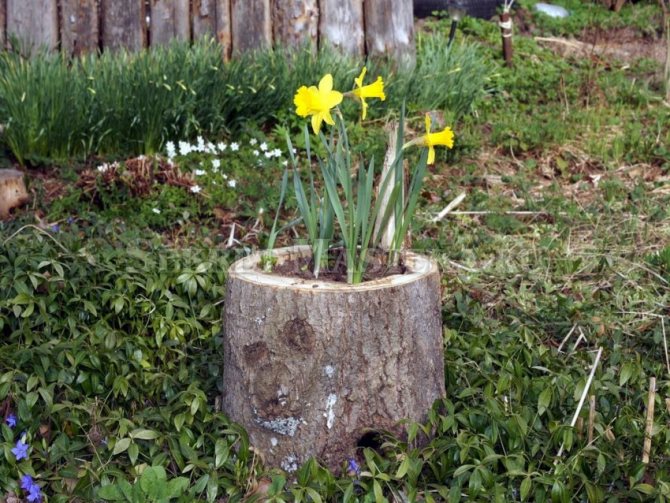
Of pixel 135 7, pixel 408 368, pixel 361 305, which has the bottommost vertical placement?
pixel 408 368

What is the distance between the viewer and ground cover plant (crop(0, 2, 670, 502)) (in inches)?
110

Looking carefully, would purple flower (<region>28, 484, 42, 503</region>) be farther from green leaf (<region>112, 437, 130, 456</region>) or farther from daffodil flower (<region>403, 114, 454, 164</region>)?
daffodil flower (<region>403, 114, 454, 164</region>)

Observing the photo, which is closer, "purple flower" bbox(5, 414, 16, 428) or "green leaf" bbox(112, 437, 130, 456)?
"green leaf" bbox(112, 437, 130, 456)

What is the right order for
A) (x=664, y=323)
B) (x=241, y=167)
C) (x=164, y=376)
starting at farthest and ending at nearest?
(x=241, y=167)
(x=664, y=323)
(x=164, y=376)

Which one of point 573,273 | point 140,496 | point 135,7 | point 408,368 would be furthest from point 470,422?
point 135,7

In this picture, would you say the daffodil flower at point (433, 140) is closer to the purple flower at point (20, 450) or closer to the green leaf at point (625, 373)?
the green leaf at point (625, 373)

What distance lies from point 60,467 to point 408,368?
3.58 feet

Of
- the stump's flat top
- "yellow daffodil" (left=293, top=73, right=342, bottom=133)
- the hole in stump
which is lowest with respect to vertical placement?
the hole in stump

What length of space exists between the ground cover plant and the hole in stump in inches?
1.6

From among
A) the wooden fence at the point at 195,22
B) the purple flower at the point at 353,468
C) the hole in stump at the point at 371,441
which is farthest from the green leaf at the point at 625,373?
the wooden fence at the point at 195,22

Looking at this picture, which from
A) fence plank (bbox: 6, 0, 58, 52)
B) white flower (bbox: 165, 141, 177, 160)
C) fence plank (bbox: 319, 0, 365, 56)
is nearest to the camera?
white flower (bbox: 165, 141, 177, 160)

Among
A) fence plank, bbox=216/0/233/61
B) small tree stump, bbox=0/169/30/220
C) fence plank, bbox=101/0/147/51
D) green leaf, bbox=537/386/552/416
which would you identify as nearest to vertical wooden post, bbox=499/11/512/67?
fence plank, bbox=216/0/233/61

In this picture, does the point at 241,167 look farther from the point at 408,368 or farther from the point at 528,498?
the point at 528,498

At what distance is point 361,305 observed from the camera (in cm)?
278
